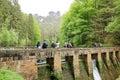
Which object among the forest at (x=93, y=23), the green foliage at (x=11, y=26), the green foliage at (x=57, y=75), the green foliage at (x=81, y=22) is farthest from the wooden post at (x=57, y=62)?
the green foliage at (x=11, y=26)

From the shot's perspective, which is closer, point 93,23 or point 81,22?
point 93,23

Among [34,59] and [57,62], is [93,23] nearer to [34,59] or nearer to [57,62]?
[57,62]

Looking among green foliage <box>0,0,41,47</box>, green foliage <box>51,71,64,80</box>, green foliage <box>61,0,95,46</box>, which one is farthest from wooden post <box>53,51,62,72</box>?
green foliage <box>0,0,41,47</box>

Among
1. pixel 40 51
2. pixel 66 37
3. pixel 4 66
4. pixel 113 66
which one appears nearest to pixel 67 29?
pixel 66 37

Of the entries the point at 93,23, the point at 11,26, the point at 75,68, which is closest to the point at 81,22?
the point at 93,23

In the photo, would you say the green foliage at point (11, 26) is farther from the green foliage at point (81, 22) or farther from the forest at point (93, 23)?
the forest at point (93, 23)

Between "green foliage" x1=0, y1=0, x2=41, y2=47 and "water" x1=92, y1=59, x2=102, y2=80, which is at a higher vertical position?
"green foliage" x1=0, y1=0, x2=41, y2=47

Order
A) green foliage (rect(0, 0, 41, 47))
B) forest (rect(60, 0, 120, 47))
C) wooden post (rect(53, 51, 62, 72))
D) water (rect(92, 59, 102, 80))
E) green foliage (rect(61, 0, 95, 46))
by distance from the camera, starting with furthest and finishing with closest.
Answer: green foliage (rect(0, 0, 41, 47)) < green foliage (rect(61, 0, 95, 46)) < forest (rect(60, 0, 120, 47)) < water (rect(92, 59, 102, 80)) < wooden post (rect(53, 51, 62, 72))

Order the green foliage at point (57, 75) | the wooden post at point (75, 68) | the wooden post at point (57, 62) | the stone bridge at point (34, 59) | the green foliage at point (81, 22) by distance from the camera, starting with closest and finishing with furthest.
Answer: the stone bridge at point (34, 59) < the green foliage at point (57, 75) < the wooden post at point (57, 62) < the wooden post at point (75, 68) < the green foliage at point (81, 22)

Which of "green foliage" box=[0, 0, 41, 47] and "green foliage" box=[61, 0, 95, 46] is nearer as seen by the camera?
"green foliage" box=[61, 0, 95, 46]

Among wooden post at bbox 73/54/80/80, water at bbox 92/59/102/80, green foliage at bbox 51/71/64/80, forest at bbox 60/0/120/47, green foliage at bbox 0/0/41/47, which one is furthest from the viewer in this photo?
green foliage at bbox 0/0/41/47

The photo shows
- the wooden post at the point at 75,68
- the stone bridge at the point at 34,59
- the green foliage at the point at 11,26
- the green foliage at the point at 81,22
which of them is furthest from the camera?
the green foliage at the point at 11,26

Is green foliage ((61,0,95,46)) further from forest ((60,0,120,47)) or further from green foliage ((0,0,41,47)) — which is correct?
green foliage ((0,0,41,47))

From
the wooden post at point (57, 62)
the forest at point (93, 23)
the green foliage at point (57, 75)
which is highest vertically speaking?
the forest at point (93, 23)
